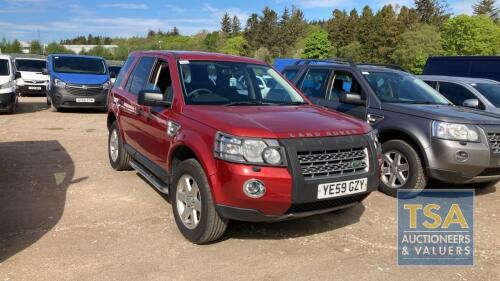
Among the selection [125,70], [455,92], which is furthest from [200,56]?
[455,92]

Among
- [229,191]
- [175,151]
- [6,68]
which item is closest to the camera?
[229,191]

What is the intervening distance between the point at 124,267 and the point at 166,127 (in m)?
1.52

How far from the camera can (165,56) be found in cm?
527

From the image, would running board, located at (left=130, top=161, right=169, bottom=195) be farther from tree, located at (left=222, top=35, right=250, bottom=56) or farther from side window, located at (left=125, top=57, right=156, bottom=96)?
tree, located at (left=222, top=35, right=250, bottom=56)

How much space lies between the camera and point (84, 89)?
13906 mm

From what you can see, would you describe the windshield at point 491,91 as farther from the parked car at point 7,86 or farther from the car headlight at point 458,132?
the parked car at point 7,86

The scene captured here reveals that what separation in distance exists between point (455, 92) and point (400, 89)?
96.9 inches

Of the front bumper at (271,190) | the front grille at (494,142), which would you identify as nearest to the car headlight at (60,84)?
the front bumper at (271,190)

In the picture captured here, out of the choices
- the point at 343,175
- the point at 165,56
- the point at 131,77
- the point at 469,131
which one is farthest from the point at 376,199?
the point at 131,77

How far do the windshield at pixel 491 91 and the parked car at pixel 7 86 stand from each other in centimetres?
1191

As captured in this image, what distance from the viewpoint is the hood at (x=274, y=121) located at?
3803mm

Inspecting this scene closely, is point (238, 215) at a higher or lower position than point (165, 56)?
lower

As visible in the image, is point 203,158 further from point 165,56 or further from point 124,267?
point 165,56

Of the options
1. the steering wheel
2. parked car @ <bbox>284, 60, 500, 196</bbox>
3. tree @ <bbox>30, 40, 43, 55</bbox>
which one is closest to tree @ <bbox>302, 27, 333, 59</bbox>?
tree @ <bbox>30, 40, 43, 55</bbox>
